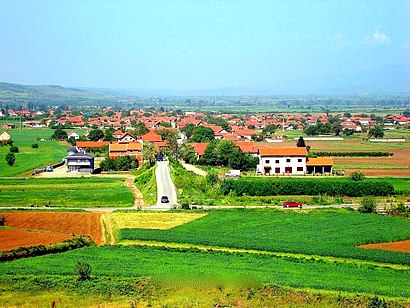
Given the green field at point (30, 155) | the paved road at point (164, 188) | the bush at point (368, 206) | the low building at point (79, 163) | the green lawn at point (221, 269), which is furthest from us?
the green field at point (30, 155)

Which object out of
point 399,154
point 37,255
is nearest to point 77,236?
point 37,255

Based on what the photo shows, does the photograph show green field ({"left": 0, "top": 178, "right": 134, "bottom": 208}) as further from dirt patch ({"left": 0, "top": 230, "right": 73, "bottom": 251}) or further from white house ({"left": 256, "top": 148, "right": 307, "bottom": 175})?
white house ({"left": 256, "top": 148, "right": 307, "bottom": 175})

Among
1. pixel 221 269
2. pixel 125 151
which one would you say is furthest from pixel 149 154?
pixel 221 269

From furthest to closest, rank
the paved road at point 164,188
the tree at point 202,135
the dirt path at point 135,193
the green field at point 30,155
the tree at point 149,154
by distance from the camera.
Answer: the tree at point 202,135, the tree at point 149,154, the green field at point 30,155, the dirt path at point 135,193, the paved road at point 164,188

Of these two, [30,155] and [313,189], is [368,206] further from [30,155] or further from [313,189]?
[30,155]

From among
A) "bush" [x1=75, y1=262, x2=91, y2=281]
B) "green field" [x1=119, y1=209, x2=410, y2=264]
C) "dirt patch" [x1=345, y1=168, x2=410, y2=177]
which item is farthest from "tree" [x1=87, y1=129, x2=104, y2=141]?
"bush" [x1=75, y1=262, x2=91, y2=281]

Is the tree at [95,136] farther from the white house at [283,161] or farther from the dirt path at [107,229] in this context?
the dirt path at [107,229]

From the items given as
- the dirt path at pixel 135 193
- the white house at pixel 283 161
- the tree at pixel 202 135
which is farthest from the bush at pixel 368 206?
the tree at pixel 202 135

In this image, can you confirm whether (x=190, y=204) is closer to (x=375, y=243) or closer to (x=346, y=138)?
(x=375, y=243)
